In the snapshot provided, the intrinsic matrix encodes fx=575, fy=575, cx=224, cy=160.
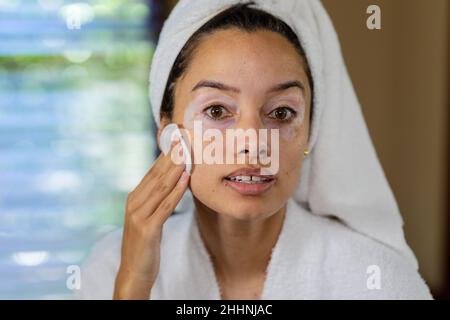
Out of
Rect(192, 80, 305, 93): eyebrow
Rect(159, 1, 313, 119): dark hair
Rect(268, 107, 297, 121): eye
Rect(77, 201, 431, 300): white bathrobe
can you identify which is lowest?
Rect(77, 201, 431, 300): white bathrobe

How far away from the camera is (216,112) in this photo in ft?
1.77

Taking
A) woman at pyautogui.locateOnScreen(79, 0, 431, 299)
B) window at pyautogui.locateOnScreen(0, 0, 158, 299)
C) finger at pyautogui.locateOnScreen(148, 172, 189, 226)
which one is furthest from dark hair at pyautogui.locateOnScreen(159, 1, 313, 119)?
window at pyautogui.locateOnScreen(0, 0, 158, 299)

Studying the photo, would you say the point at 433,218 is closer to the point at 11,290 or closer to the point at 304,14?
the point at 304,14

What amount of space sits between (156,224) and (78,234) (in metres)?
0.33

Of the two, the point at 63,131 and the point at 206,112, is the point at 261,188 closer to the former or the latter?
the point at 206,112

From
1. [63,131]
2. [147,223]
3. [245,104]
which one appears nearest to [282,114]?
[245,104]

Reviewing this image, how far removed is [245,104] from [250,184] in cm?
7

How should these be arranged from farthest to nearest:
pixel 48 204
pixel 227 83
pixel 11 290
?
pixel 48 204 → pixel 11 290 → pixel 227 83

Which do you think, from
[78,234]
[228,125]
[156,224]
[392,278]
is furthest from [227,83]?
[78,234]

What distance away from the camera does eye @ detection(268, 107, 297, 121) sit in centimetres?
54

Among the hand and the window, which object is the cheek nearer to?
the hand

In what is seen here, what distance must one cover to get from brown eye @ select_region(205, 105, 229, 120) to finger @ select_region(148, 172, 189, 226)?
2.4 inches

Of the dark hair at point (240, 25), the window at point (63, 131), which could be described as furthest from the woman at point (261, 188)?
the window at point (63, 131)
